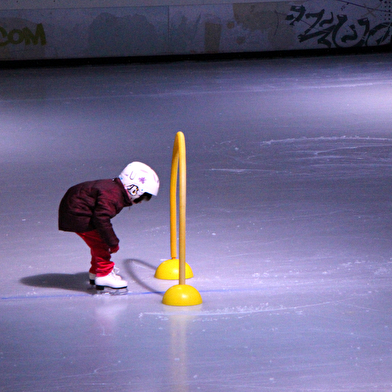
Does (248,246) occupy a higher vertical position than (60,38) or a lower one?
lower

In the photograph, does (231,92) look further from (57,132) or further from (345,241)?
(345,241)

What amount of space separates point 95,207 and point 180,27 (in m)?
15.9

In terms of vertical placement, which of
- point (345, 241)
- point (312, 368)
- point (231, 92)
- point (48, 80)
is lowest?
point (312, 368)

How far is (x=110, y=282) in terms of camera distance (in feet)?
14.6

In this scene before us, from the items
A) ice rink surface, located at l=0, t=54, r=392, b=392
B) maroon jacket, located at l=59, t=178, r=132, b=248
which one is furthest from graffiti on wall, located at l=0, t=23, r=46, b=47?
maroon jacket, located at l=59, t=178, r=132, b=248

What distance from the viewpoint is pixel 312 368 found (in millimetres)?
3438

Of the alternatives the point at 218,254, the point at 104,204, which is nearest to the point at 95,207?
the point at 104,204

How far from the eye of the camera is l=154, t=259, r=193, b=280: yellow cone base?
4695 millimetres

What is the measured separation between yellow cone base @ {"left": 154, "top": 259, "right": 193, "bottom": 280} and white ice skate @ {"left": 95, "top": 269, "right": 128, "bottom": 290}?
0.33m

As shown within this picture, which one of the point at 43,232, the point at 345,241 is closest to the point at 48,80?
the point at 43,232

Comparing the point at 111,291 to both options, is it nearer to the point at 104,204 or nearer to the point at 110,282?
the point at 110,282

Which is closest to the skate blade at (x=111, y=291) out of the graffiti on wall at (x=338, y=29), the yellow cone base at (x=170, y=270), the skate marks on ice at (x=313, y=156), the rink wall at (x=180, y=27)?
the yellow cone base at (x=170, y=270)

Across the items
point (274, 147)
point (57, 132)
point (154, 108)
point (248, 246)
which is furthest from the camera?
point (154, 108)

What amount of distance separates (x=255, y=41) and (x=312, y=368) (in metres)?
17.4
